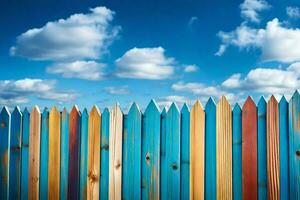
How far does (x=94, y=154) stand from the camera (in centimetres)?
539

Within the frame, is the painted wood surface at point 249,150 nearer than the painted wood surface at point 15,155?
Yes

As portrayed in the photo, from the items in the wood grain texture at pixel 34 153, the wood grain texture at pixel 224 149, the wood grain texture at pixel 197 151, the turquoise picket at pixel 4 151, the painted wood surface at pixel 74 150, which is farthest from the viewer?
the turquoise picket at pixel 4 151

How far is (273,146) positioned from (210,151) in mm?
704

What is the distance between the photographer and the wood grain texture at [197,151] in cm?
474

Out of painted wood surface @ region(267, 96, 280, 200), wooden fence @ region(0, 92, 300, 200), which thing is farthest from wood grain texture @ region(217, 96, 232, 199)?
painted wood surface @ region(267, 96, 280, 200)

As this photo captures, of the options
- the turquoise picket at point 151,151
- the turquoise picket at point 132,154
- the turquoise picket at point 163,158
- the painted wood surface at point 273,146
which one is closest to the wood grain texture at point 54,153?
the turquoise picket at point 132,154

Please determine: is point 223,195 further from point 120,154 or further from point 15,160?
point 15,160

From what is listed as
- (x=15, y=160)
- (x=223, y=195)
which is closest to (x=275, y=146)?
(x=223, y=195)

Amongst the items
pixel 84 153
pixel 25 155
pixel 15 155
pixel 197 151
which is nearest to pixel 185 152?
pixel 197 151

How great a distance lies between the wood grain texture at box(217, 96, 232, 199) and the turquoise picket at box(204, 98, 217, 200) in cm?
5

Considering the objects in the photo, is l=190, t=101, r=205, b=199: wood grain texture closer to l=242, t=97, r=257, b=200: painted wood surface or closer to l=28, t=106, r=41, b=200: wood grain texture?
l=242, t=97, r=257, b=200: painted wood surface

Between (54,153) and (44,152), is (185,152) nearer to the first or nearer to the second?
(54,153)

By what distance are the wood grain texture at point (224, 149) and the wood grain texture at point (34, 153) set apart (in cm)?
269

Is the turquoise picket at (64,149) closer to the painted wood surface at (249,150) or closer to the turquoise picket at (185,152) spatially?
the turquoise picket at (185,152)
